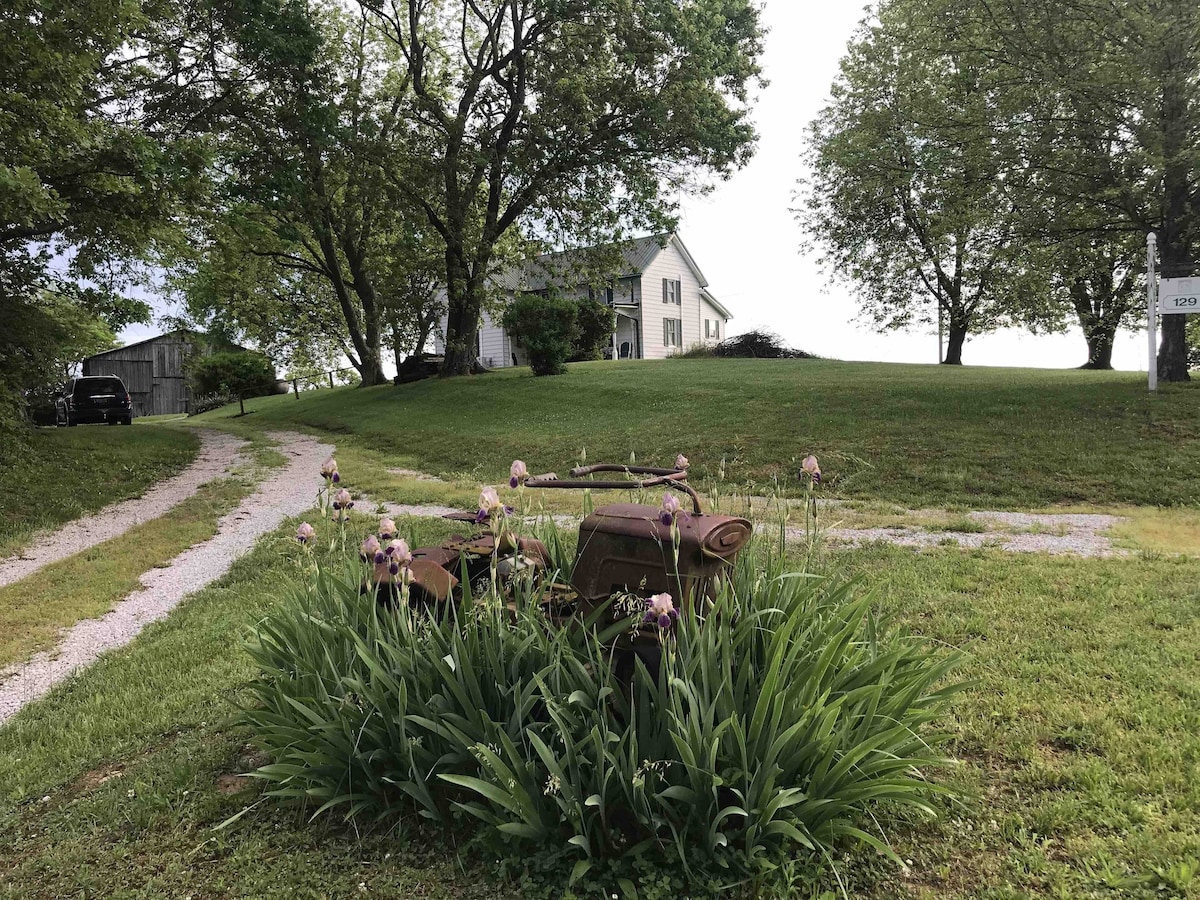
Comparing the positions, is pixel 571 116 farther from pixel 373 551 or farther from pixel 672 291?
pixel 672 291

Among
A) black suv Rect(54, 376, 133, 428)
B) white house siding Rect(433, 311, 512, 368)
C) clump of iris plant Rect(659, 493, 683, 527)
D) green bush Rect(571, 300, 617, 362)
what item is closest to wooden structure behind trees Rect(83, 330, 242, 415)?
white house siding Rect(433, 311, 512, 368)

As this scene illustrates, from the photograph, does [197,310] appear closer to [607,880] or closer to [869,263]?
[869,263]

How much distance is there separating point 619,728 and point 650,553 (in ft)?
2.00

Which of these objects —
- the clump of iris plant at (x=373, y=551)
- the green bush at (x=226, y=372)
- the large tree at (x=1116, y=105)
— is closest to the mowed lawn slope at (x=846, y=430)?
the large tree at (x=1116, y=105)

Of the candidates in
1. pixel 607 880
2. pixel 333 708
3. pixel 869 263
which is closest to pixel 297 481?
pixel 333 708

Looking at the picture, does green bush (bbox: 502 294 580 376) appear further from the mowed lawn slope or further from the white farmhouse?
the white farmhouse

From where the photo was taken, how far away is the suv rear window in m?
23.3

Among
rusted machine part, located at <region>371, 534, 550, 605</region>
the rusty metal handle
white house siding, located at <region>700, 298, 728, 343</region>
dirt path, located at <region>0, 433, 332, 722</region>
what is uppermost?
white house siding, located at <region>700, 298, 728, 343</region>

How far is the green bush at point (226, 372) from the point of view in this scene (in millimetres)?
36562

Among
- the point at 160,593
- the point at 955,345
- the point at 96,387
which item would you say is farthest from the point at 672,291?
the point at 160,593

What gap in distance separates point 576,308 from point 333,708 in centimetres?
2050

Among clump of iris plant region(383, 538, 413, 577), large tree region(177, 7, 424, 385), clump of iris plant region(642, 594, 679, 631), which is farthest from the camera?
large tree region(177, 7, 424, 385)

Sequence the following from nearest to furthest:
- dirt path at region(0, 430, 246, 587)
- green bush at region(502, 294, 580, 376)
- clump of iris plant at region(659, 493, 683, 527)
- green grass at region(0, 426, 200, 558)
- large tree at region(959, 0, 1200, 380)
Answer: clump of iris plant at region(659, 493, 683, 527) → dirt path at region(0, 430, 246, 587) → green grass at region(0, 426, 200, 558) → large tree at region(959, 0, 1200, 380) → green bush at region(502, 294, 580, 376)

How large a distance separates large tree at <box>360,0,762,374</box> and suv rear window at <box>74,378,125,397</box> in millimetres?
11601
